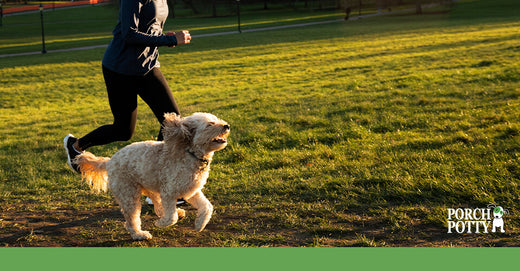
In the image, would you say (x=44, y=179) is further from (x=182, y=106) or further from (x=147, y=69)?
(x=182, y=106)

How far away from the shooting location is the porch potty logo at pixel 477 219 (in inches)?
183

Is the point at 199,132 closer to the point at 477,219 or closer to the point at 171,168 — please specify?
the point at 171,168

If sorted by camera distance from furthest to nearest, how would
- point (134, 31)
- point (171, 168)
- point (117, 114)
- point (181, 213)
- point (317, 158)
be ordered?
1. point (317, 158)
2. point (117, 114)
3. point (181, 213)
4. point (134, 31)
5. point (171, 168)

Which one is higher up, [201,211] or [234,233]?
[201,211]

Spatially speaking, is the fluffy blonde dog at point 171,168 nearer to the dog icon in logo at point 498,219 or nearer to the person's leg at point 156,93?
the person's leg at point 156,93

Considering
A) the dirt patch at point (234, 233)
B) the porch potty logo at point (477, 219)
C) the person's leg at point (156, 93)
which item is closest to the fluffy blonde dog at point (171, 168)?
the dirt patch at point (234, 233)

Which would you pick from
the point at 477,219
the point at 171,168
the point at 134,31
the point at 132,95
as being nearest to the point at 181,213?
the point at 171,168

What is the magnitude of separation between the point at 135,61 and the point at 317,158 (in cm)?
326

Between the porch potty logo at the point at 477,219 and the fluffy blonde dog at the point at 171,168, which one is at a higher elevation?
the fluffy blonde dog at the point at 171,168

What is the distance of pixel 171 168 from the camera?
450 cm

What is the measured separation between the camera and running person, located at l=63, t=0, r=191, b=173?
16.1 ft

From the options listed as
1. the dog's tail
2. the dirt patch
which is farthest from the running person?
the dirt patch

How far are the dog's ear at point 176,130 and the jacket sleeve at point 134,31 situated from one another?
86 centimetres

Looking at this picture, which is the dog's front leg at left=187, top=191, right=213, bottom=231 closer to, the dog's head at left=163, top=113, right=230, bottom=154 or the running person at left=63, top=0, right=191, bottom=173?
the dog's head at left=163, top=113, right=230, bottom=154
